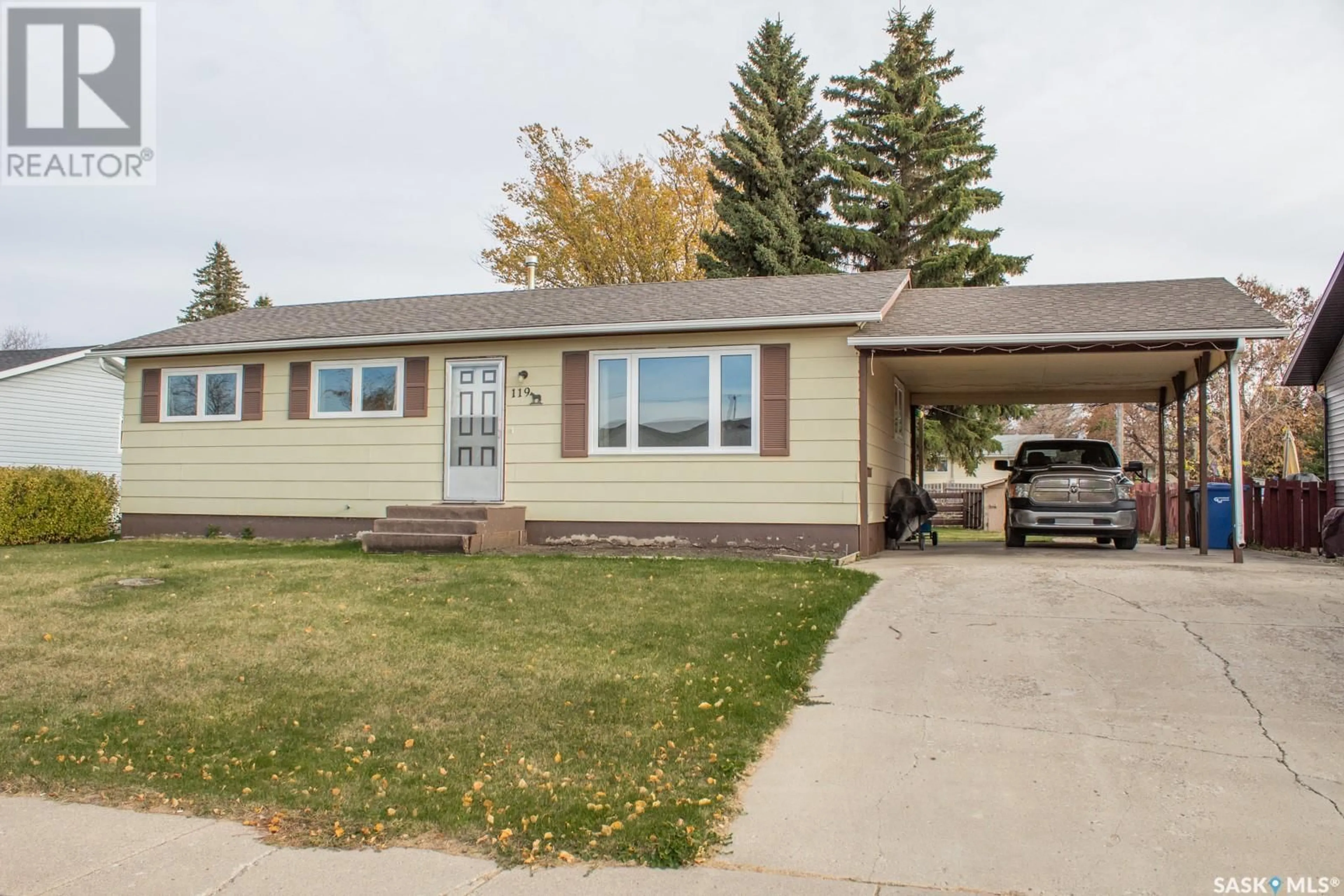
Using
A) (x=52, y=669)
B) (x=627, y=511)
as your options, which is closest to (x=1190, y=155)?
(x=627, y=511)

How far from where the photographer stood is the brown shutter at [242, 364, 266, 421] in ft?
47.1

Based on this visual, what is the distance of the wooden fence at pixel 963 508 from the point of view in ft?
105

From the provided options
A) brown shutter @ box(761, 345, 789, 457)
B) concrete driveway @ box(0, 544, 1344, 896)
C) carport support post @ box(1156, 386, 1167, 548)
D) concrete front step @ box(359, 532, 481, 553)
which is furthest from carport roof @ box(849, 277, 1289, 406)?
concrete front step @ box(359, 532, 481, 553)

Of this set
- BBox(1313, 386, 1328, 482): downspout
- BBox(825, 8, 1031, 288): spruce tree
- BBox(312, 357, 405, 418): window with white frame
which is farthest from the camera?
BBox(825, 8, 1031, 288): spruce tree

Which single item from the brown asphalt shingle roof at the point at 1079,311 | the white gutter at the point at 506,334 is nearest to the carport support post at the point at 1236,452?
the brown asphalt shingle roof at the point at 1079,311

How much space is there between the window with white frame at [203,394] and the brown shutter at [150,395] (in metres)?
0.10

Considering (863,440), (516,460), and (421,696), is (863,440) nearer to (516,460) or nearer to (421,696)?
(516,460)

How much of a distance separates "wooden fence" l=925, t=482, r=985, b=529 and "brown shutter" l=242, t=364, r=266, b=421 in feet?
74.4

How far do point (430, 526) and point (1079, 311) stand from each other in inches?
344

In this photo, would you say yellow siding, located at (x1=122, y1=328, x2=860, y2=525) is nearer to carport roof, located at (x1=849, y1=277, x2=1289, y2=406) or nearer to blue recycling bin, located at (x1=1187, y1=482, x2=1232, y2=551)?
carport roof, located at (x1=849, y1=277, x2=1289, y2=406)

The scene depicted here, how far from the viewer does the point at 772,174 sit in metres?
26.5

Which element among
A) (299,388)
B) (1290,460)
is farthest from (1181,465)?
(299,388)

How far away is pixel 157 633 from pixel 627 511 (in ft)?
20.9

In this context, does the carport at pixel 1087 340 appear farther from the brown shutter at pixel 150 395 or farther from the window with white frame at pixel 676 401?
the brown shutter at pixel 150 395
